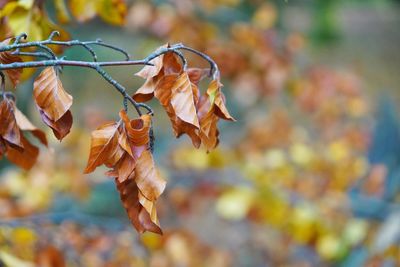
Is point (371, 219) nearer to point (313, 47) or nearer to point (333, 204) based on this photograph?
point (333, 204)

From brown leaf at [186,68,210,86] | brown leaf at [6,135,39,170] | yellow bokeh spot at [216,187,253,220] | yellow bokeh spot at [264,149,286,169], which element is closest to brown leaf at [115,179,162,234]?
brown leaf at [186,68,210,86]

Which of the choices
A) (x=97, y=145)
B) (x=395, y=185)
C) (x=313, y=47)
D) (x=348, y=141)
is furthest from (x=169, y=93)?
(x=313, y=47)

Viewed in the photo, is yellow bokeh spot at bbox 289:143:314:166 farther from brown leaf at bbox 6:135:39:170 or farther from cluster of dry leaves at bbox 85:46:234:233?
cluster of dry leaves at bbox 85:46:234:233

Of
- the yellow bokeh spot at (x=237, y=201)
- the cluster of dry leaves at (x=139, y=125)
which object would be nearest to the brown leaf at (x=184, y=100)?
the cluster of dry leaves at (x=139, y=125)

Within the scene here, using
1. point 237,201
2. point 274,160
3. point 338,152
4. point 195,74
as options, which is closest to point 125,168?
point 195,74

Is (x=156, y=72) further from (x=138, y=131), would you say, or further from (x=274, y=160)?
(x=274, y=160)

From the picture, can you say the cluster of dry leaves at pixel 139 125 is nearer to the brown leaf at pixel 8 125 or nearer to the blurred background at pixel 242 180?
the brown leaf at pixel 8 125
